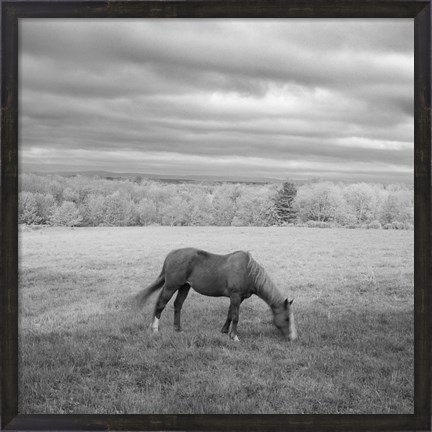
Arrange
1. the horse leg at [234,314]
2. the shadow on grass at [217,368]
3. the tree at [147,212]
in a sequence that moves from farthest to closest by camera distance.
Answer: the tree at [147,212] < the horse leg at [234,314] < the shadow on grass at [217,368]

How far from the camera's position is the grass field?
463 centimetres

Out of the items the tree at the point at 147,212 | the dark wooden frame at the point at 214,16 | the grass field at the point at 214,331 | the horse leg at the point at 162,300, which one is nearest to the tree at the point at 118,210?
the tree at the point at 147,212

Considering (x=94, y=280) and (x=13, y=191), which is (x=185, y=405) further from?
(x=94, y=280)

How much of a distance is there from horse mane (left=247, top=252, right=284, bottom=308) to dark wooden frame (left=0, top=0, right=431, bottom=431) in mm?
2674

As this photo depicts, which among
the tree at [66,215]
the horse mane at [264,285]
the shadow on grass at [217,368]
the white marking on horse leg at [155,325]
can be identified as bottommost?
the shadow on grass at [217,368]

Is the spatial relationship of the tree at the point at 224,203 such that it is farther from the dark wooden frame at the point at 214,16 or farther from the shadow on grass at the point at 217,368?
the dark wooden frame at the point at 214,16

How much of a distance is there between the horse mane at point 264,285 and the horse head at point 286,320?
0.18 meters

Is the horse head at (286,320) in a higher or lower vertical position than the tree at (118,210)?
lower

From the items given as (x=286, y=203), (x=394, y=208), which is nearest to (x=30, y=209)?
(x=286, y=203)

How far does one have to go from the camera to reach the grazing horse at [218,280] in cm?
669

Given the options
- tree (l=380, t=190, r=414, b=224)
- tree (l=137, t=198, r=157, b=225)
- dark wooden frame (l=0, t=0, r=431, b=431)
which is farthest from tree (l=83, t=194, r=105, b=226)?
tree (l=380, t=190, r=414, b=224)

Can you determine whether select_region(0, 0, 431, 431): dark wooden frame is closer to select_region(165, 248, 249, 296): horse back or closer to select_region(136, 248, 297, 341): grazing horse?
select_region(136, 248, 297, 341): grazing horse

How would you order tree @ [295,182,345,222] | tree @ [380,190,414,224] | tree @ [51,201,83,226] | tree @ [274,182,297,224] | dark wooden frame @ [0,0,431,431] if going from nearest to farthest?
dark wooden frame @ [0,0,431,431] < tree @ [380,190,414,224] < tree @ [51,201,83,226] < tree @ [295,182,345,222] < tree @ [274,182,297,224]

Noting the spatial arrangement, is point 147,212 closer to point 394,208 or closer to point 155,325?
point 155,325
